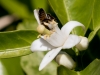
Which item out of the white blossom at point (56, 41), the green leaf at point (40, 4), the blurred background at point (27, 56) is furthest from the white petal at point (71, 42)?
the green leaf at point (40, 4)

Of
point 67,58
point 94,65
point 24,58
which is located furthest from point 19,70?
point 94,65

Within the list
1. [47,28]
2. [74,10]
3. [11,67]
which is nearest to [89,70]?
[47,28]

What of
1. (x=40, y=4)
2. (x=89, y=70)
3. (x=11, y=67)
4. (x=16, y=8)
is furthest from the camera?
(x=16, y=8)

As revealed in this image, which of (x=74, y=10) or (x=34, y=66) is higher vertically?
(x=74, y=10)

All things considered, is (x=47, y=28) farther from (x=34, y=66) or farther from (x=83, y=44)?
(x=34, y=66)

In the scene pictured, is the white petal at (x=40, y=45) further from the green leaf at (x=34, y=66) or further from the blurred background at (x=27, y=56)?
the green leaf at (x=34, y=66)

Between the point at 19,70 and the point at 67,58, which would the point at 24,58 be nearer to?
the point at 19,70

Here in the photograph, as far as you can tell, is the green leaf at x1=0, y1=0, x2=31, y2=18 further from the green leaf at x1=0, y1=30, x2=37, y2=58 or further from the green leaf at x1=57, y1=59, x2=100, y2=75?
the green leaf at x1=57, y1=59, x2=100, y2=75
